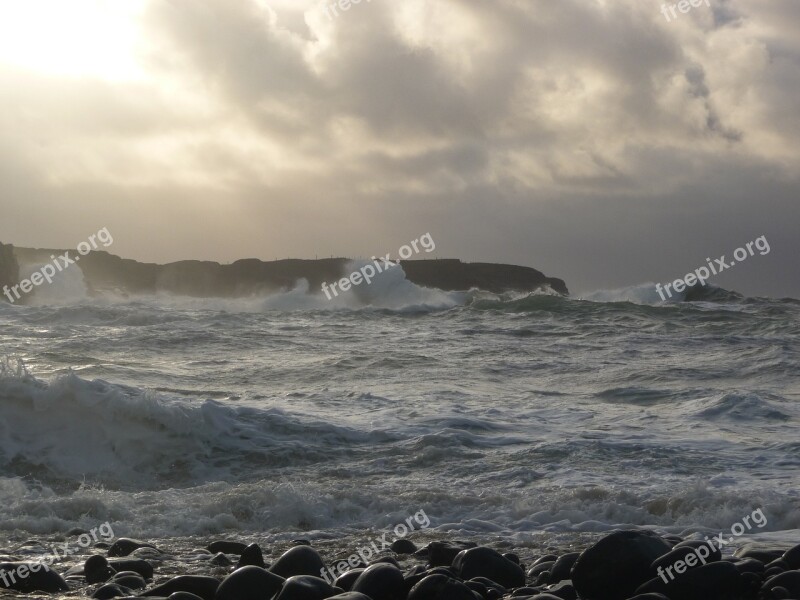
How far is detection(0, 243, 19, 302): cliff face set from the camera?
41875 mm

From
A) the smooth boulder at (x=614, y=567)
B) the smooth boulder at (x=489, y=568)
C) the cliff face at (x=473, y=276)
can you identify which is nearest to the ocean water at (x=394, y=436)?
the smooth boulder at (x=489, y=568)

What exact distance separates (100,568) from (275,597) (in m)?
1.35

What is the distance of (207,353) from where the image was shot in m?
18.1

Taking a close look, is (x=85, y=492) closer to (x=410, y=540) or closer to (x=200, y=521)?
(x=200, y=521)

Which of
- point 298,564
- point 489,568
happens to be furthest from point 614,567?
point 298,564

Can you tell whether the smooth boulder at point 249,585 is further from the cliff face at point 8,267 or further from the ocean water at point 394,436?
the cliff face at point 8,267

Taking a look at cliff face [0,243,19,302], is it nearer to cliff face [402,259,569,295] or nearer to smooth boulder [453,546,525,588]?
cliff face [402,259,569,295]

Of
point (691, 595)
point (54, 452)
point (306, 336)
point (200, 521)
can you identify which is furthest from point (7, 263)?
point (691, 595)

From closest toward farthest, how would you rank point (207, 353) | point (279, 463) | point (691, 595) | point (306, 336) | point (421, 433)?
point (691, 595), point (279, 463), point (421, 433), point (207, 353), point (306, 336)

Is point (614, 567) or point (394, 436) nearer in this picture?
point (614, 567)

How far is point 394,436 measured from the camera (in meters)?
10.0

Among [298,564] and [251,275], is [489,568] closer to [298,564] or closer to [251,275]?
[298,564]

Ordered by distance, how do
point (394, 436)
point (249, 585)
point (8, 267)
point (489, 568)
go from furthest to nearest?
point (8, 267) → point (394, 436) → point (489, 568) → point (249, 585)

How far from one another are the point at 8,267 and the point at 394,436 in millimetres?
37594
